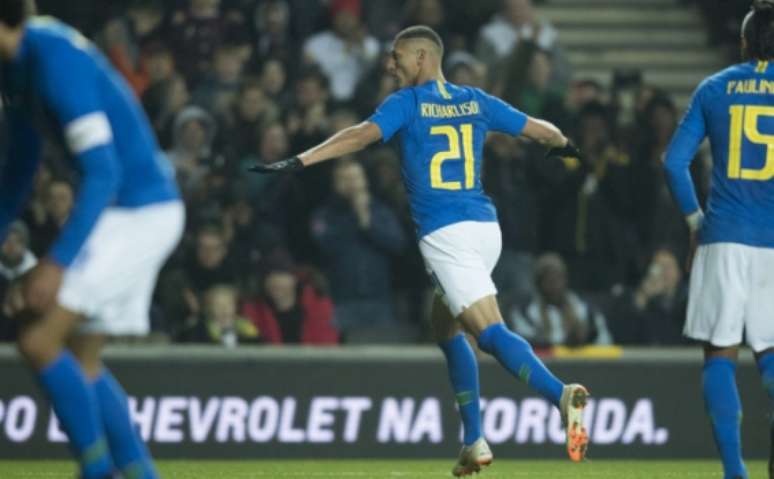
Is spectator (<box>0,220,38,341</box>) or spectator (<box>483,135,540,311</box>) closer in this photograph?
spectator (<box>0,220,38,341</box>)

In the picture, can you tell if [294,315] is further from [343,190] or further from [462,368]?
[462,368]

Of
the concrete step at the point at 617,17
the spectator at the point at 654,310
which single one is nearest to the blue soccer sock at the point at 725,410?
the spectator at the point at 654,310

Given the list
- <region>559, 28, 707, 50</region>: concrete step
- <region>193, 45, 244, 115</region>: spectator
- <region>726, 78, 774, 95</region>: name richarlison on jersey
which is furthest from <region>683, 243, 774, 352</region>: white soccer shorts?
<region>559, 28, 707, 50</region>: concrete step

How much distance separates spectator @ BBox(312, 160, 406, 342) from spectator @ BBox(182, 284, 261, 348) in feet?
2.83

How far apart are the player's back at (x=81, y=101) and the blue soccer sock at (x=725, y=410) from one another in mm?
2864

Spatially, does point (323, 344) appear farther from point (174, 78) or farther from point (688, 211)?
point (688, 211)

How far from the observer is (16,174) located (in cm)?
643

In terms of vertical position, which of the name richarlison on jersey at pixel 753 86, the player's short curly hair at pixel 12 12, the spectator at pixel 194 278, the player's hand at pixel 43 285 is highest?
the player's short curly hair at pixel 12 12

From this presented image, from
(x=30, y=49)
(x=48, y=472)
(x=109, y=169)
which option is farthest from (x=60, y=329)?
(x=48, y=472)

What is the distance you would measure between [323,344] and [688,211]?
5.25m

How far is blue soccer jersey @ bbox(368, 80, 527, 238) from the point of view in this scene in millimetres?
8938

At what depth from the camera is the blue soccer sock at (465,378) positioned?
9305 mm

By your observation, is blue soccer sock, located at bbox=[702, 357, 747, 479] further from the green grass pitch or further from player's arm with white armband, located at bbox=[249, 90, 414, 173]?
the green grass pitch

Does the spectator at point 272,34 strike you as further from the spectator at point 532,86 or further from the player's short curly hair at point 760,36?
the player's short curly hair at point 760,36
